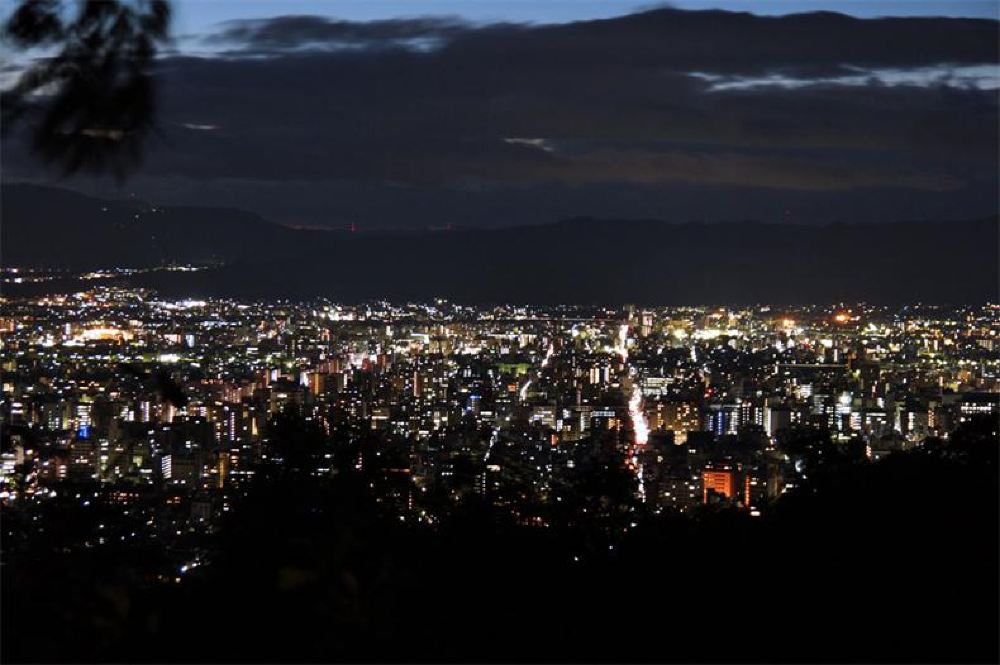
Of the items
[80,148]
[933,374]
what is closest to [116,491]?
[80,148]

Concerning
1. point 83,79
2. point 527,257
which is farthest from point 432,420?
point 527,257

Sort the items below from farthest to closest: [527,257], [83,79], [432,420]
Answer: [527,257] → [432,420] → [83,79]

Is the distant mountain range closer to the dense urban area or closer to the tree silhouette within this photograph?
the dense urban area

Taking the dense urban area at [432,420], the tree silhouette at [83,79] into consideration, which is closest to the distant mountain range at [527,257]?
the dense urban area at [432,420]

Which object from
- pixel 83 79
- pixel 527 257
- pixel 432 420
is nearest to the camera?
Result: pixel 83 79

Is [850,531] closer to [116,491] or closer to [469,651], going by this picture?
[469,651]

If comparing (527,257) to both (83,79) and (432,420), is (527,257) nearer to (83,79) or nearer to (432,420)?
(432,420)

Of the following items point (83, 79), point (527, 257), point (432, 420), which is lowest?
A: point (432, 420)
